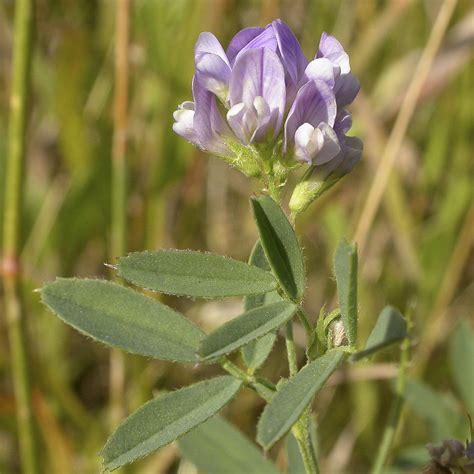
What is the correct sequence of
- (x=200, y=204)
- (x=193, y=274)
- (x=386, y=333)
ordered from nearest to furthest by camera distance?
(x=386, y=333) → (x=193, y=274) → (x=200, y=204)

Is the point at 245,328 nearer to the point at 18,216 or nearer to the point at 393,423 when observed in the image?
the point at 393,423

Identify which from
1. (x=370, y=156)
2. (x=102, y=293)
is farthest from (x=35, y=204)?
(x=102, y=293)

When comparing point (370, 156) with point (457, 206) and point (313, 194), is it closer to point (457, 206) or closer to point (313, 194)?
point (457, 206)

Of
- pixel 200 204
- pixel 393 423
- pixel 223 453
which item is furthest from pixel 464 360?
pixel 200 204

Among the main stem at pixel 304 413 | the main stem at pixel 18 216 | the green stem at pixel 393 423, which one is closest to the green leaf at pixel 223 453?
the green stem at pixel 393 423

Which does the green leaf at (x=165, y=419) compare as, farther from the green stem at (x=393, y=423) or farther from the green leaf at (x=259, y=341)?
the green stem at (x=393, y=423)
